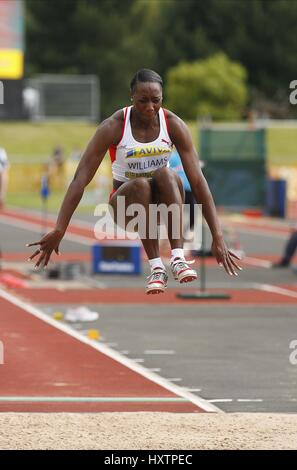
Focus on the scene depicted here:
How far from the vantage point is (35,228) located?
138ft

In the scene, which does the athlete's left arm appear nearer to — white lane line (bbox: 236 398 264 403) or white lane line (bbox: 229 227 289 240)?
white lane line (bbox: 236 398 264 403)

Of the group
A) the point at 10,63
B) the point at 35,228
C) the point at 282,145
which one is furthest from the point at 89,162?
the point at 282,145

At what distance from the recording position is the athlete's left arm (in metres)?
10.1

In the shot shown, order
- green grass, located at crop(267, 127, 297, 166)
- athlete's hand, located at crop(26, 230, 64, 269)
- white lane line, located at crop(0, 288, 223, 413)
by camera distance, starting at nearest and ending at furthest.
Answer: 1. athlete's hand, located at crop(26, 230, 64, 269)
2. white lane line, located at crop(0, 288, 223, 413)
3. green grass, located at crop(267, 127, 297, 166)

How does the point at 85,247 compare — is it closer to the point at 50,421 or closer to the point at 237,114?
the point at 50,421

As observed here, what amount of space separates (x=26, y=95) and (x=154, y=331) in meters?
46.4

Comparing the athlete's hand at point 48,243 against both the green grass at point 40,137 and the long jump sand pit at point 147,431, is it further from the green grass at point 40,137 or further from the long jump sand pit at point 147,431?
the green grass at point 40,137

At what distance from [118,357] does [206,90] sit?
257ft

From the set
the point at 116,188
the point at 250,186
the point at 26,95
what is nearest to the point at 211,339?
the point at 116,188

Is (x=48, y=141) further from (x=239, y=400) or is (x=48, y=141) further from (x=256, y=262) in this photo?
(x=239, y=400)

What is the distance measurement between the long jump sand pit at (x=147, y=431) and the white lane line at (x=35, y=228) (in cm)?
2198

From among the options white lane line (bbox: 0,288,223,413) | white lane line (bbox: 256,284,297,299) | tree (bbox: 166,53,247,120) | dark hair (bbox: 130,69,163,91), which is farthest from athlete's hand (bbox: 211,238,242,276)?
tree (bbox: 166,53,247,120)

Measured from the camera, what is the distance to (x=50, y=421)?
40.8ft

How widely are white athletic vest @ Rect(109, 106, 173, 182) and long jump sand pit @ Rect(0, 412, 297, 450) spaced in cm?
217
